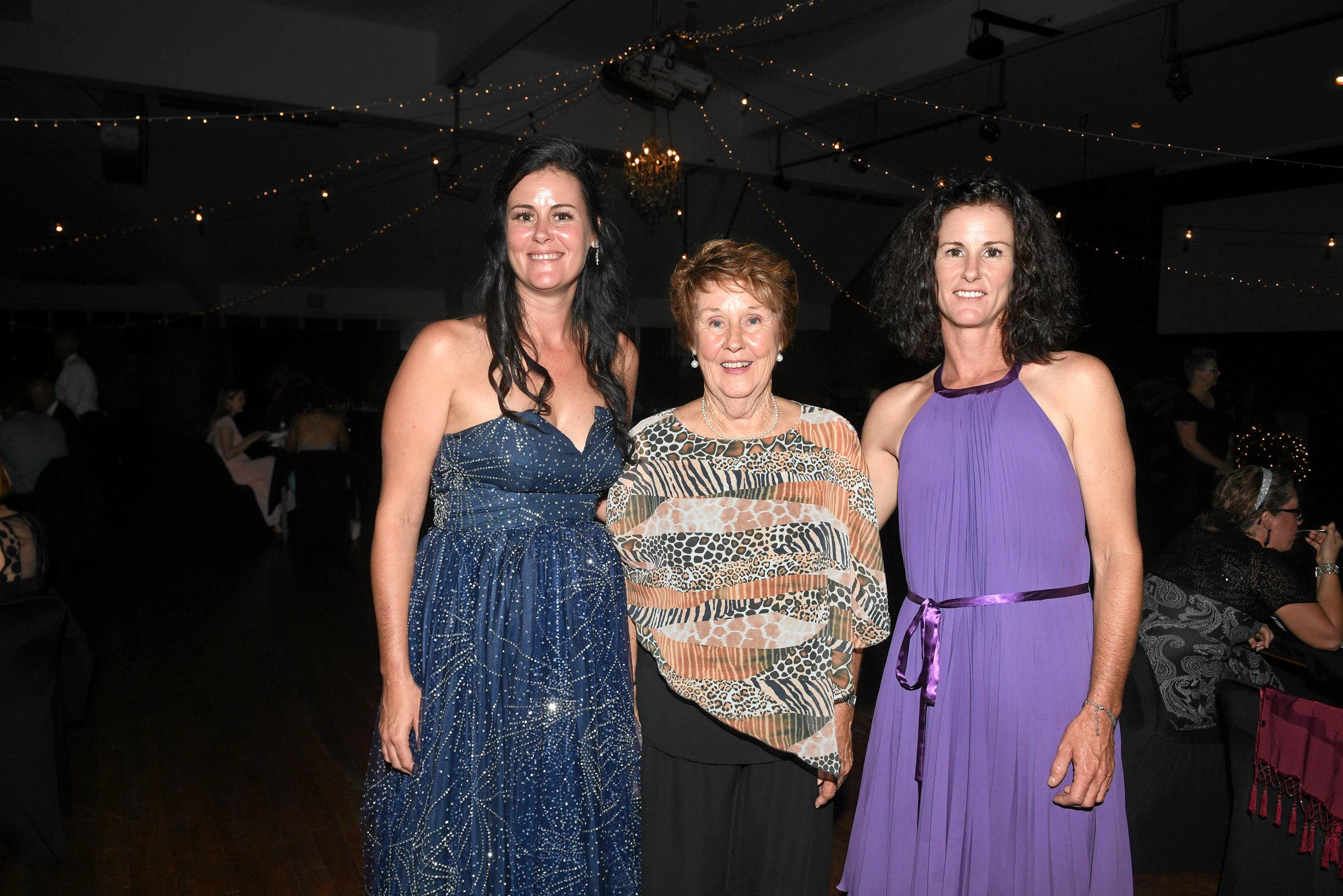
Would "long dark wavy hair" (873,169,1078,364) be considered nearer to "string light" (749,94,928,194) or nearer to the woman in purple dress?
the woman in purple dress

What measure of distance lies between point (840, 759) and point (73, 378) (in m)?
9.14

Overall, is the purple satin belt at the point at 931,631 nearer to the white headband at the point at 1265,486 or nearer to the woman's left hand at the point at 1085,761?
the woman's left hand at the point at 1085,761

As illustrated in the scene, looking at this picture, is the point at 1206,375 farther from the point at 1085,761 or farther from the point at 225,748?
the point at 225,748

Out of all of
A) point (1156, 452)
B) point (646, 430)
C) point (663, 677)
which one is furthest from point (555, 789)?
point (1156, 452)

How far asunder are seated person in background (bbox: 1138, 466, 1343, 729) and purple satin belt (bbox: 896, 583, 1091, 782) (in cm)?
114

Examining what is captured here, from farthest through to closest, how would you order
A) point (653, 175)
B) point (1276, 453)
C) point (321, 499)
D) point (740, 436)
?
point (653, 175), point (321, 499), point (1276, 453), point (740, 436)

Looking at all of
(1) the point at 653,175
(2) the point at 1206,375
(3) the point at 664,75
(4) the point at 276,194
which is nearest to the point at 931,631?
(2) the point at 1206,375

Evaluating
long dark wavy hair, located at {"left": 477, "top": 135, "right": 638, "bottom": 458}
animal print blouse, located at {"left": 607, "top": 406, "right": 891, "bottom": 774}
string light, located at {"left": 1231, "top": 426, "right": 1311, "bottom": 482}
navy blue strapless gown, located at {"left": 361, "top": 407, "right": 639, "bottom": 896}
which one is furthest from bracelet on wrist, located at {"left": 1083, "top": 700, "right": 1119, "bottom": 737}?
string light, located at {"left": 1231, "top": 426, "right": 1311, "bottom": 482}

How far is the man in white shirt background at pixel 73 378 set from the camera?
848cm

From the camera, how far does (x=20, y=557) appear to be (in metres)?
2.89

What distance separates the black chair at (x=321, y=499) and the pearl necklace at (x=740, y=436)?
20.4 ft

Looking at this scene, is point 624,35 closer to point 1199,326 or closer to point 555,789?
point 1199,326

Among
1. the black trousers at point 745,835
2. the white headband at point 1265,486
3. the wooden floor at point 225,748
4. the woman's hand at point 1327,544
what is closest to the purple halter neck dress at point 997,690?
the black trousers at point 745,835

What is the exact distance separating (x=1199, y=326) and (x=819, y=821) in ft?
36.2
